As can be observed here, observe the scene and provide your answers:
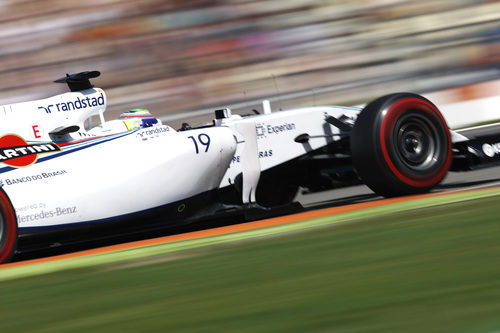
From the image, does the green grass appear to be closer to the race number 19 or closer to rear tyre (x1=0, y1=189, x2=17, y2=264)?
rear tyre (x1=0, y1=189, x2=17, y2=264)

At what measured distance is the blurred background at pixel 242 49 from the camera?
10.8 m

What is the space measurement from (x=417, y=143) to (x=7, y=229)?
314 centimetres

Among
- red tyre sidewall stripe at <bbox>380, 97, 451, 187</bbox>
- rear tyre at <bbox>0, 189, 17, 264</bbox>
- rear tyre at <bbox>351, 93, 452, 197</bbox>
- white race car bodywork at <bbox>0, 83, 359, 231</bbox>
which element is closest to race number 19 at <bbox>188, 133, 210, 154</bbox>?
white race car bodywork at <bbox>0, 83, 359, 231</bbox>

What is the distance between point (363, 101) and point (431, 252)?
292 inches

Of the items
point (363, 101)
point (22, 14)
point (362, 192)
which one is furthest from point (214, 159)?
point (22, 14)

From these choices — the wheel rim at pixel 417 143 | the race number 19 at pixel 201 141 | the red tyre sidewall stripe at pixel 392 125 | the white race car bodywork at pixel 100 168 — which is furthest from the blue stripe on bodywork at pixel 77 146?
the wheel rim at pixel 417 143

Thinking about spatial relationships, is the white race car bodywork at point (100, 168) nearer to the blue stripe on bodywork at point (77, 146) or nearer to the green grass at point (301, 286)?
the blue stripe on bodywork at point (77, 146)

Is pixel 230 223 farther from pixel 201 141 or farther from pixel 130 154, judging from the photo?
pixel 130 154

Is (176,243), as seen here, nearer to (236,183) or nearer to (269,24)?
(236,183)

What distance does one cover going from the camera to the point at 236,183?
6098mm

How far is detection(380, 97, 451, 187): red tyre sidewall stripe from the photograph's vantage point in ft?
19.1

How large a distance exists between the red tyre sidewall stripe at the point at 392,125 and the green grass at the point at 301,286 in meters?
1.19

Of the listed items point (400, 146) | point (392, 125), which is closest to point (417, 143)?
point (400, 146)

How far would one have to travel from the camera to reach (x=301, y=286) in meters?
3.27
